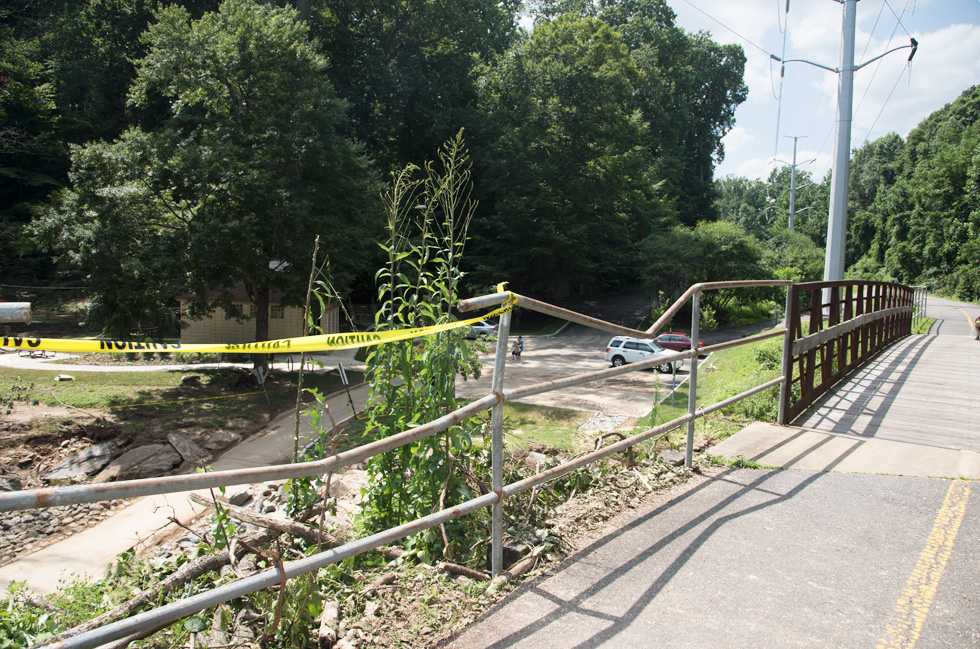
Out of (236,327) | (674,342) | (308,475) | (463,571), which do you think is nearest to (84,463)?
(674,342)

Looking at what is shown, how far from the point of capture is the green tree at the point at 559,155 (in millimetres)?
42750

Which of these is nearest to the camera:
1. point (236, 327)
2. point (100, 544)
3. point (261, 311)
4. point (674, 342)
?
point (674, 342)

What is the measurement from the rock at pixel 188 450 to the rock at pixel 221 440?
0.38m

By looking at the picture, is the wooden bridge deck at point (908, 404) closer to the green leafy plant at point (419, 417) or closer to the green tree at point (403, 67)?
the green leafy plant at point (419, 417)

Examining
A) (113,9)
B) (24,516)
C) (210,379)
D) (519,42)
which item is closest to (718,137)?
(519,42)

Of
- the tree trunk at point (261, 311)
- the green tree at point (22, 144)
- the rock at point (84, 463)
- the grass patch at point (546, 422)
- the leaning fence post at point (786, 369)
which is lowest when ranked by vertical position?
the rock at point (84, 463)

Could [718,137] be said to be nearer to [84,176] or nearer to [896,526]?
[84,176]

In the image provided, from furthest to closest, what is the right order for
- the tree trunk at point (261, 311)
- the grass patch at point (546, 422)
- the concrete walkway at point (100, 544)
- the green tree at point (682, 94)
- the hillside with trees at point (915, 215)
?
the green tree at point (682, 94) → the hillside with trees at point (915, 215) → the tree trunk at point (261, 311) → the grass patch at point (546, 422) → the concrete walkway at point (100, 544)

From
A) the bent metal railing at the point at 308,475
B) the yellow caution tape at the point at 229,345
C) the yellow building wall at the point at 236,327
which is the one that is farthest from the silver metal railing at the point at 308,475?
the yellow building wall at the point at 236,327

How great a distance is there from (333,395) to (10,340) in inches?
865

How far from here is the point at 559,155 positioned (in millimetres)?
43562

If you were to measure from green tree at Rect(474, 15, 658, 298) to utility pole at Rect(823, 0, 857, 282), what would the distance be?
27170 mm

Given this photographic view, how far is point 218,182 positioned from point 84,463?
1052cm

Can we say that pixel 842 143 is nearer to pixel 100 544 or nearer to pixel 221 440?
pixel 100 544
